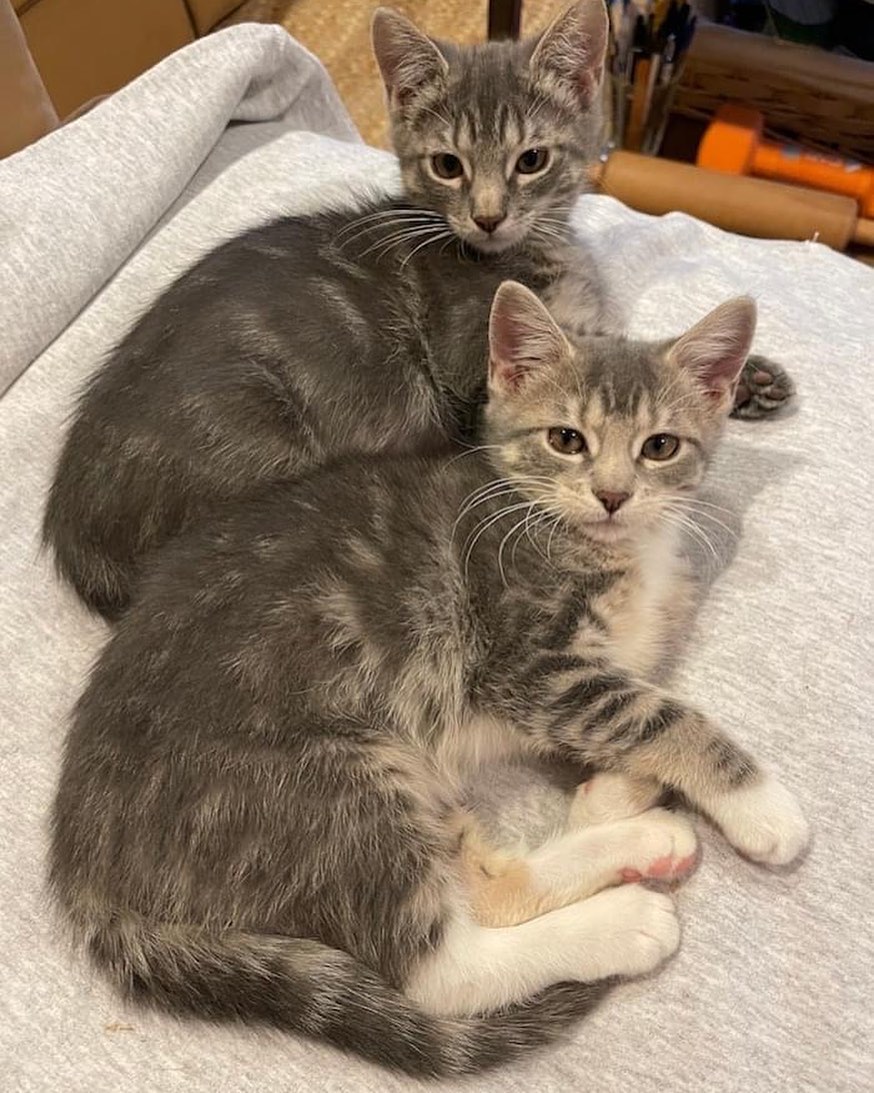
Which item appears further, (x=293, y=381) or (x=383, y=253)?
(x=383, y=253)

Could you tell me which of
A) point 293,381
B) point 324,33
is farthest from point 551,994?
point 324,33

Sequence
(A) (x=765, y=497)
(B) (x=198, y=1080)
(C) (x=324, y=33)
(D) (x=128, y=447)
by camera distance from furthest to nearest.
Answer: (C) (x=324, y=33), (A) (x=765, y=497), (D) (x=128, y=447), (B) (x=198, y=1080)

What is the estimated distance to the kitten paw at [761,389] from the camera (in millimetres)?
1490

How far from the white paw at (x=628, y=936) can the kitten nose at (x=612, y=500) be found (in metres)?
0.45

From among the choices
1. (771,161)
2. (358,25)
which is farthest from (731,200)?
(358,25)

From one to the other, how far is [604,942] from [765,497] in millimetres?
698

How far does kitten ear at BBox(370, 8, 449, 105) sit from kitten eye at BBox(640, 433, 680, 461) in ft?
2.29

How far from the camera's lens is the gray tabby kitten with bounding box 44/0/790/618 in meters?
1.29

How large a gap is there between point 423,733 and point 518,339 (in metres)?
0.52

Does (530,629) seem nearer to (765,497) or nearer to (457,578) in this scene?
(457,578)

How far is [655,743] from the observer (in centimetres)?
113

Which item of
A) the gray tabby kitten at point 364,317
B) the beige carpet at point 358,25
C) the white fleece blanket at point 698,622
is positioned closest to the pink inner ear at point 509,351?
the gray tabby kitten at point 364,317

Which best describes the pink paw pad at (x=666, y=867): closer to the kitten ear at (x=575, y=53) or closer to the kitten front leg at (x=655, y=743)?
the kitten front leg at (x=655, y=743)

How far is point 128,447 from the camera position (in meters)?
1.29
